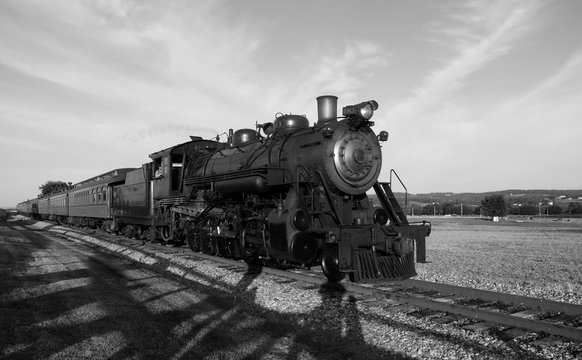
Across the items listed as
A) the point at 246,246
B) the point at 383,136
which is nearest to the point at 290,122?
the point at 383,136

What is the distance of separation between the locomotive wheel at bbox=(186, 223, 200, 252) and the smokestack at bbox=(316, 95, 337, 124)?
6.04 meters

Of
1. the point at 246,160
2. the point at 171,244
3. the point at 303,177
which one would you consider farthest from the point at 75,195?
the point at 303,177

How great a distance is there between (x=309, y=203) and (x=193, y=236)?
615 centimetres

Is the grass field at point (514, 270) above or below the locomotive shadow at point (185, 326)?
below

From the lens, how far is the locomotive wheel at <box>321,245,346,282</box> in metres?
8.49

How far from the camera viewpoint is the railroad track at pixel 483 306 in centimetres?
573

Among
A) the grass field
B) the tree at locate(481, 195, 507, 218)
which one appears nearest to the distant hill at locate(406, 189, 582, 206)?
the tree at locate(481, 195, 507, 218)

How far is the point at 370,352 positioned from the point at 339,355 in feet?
1.26

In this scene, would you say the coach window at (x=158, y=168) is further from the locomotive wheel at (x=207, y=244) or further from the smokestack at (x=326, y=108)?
the smokestack at (x=326, y=108)

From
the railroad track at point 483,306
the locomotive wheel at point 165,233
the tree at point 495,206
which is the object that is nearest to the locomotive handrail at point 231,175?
the railroad track at point 483,306

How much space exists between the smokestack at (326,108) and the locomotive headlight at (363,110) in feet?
2.97

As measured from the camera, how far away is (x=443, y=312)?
6.71m

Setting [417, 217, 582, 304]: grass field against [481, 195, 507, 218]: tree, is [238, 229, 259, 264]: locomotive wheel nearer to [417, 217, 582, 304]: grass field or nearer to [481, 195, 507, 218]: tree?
[417, 217, 582, 304]: grass field

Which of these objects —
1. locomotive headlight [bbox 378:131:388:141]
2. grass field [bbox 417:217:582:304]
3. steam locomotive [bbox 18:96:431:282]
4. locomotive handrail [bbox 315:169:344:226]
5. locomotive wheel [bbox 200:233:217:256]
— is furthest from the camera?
locomotive wheel [bbox 200:233:217:256]
